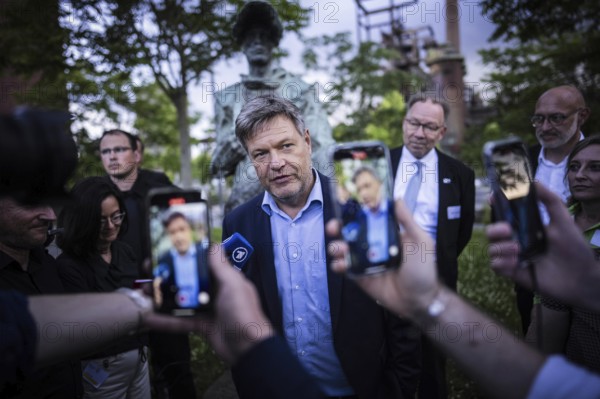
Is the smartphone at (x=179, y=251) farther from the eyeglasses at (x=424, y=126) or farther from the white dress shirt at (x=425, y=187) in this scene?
the eyeglasses at (x=424, y=126)

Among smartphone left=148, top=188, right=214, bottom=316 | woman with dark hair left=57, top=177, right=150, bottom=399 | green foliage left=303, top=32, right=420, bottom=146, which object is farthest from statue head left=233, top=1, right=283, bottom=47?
green foliage left=303, top=32, right=420, bottom=146

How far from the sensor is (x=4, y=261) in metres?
2.12

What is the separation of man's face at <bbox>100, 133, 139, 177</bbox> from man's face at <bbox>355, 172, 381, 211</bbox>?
359 centimetres

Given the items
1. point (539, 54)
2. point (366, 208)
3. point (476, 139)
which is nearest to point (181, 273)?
point (366, 208)

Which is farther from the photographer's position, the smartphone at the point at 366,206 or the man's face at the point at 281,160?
the man's face at the point at 281,160

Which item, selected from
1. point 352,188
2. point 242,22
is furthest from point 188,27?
point 352,188

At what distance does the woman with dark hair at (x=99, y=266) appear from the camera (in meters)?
2.83

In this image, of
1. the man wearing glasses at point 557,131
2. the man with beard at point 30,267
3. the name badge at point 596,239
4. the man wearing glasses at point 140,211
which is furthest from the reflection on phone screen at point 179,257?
the man wearing glasses at point 557,131

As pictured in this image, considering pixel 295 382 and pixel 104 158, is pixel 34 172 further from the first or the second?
pixel 104 158

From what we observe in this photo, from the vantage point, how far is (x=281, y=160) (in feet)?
7.77

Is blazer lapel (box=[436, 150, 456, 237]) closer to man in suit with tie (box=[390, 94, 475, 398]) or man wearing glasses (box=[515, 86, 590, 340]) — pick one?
man in suit with tie (box=[390, 94, 475, 398])

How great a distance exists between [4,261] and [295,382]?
175cm

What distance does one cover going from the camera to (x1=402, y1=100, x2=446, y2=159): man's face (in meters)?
4.21

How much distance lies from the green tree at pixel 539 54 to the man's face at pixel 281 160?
6917mm
